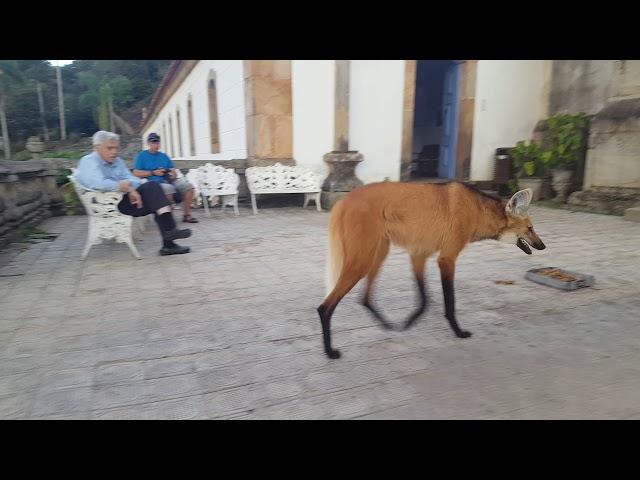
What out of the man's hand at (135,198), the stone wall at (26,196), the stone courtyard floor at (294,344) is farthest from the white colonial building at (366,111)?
the stone courtyard floor at (294,344)

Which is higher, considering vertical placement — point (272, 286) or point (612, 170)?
point (612, 170)

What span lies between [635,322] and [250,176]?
6354 mm

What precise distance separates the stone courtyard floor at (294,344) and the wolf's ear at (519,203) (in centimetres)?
81

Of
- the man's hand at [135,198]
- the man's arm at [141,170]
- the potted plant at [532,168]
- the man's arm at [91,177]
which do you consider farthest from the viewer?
the potted plant at [532,168]

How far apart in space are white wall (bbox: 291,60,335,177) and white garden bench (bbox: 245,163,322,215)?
0.37 m

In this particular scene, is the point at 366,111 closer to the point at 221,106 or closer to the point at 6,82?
the point at 221,106

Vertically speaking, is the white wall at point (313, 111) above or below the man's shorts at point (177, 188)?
above

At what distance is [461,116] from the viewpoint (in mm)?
9469

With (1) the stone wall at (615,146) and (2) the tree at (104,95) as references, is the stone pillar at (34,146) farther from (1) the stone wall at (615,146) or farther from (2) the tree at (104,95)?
(2) the tree at (104,95)

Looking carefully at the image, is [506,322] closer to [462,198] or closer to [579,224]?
[462,198]

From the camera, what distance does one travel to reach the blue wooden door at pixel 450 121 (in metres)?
9.57

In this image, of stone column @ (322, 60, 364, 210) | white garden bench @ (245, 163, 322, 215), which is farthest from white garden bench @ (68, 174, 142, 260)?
stone column @ (322, 60, 364, 210)

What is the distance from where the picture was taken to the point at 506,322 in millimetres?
2926

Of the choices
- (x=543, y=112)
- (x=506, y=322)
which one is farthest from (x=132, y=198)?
(x=543, y=112)
